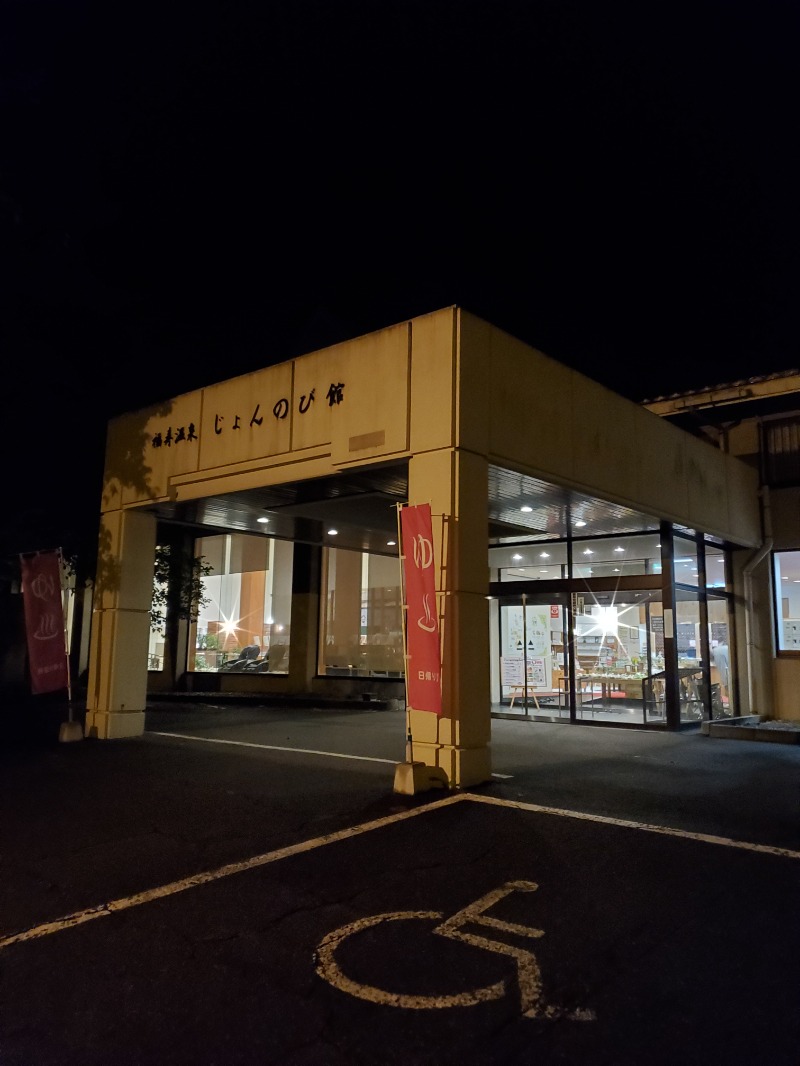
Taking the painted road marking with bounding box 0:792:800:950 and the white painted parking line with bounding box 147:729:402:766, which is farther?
the white painted parking line with bounding box 147:729:402:766

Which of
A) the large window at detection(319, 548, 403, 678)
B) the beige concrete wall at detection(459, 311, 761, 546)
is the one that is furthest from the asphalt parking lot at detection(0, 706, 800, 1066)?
the large window at detection(319, 548, 403, 678)

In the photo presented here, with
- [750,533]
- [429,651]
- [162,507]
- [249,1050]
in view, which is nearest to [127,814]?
[429,651]

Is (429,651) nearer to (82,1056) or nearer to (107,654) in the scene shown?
(82,1056)

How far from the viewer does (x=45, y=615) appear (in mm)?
10898

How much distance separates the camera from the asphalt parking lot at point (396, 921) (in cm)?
298

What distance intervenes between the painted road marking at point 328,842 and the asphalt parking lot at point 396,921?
0.02 metres

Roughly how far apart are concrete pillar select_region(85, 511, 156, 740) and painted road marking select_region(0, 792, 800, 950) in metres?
6.42

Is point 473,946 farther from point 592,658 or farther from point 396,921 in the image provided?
point 592,658

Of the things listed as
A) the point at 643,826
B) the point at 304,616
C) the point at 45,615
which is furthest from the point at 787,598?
the point at 45,615

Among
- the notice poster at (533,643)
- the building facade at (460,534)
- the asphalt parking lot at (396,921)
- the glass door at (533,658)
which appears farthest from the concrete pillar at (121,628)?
the notice poster at (533,643)

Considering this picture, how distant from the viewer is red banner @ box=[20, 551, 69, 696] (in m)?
10.7

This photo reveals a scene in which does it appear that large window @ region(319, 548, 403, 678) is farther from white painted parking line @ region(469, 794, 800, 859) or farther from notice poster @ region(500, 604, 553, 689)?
white painted parking line @ region(469, 794, 800, 859)

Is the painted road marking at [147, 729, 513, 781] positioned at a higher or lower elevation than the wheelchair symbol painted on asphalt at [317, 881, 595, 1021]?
higher

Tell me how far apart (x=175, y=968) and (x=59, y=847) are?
2.58 metres
